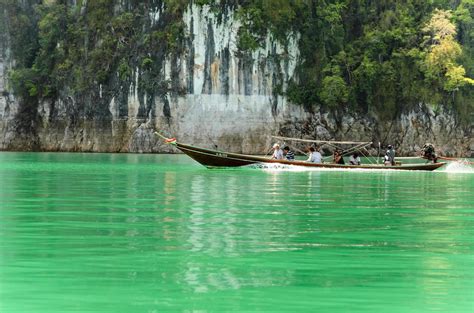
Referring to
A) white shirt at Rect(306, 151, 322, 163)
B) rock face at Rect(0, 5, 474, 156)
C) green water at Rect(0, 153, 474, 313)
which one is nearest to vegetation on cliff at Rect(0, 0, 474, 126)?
rock face at Rect(0, 5, 474, 156)

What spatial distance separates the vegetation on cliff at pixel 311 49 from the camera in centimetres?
7075

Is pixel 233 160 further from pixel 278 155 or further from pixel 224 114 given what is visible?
pixel 224 114

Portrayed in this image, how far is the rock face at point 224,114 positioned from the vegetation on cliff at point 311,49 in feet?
1.81

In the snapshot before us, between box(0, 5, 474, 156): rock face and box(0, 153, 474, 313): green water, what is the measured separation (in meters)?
46.2

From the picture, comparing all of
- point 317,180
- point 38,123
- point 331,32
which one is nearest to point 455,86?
point 331,32

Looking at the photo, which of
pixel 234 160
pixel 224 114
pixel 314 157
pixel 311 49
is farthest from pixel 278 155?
pixel 311 49

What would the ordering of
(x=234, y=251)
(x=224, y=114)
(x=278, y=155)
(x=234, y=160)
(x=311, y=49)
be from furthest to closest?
(x=311, y=49), (x=224, y=114), (x=278, y=155), (x=234, y=160), (x=234, y=251)

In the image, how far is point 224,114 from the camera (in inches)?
2790

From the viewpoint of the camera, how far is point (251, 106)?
71.2m

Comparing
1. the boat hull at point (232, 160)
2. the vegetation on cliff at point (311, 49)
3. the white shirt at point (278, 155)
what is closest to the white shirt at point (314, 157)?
the boat hull at point (232, 160)

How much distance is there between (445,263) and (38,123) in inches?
2552

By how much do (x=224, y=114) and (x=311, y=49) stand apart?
7.65 m

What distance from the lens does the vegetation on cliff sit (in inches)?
2785

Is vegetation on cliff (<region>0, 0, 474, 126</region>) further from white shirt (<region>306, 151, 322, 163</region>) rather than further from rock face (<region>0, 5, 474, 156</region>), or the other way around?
white shirt (<region>306, 151, 322, 163</region>)
